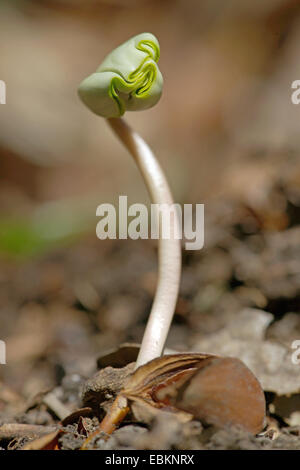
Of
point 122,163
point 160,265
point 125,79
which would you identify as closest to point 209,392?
point 160,265

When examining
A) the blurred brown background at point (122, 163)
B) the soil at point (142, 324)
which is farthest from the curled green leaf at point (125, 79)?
the blurred brown background at point (122, 163)

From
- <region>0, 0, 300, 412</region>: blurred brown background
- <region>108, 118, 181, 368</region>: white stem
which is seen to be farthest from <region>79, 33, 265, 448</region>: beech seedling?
<region>0, 0, 300, 412</region>: blurred brown background

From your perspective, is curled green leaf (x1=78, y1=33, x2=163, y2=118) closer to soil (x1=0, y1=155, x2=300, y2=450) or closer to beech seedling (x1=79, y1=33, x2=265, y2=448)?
beech seedling (x1=79, y1=33, x2=265, y2=448)

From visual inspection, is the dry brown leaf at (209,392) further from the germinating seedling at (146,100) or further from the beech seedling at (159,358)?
the germinating seedling at (146,100)

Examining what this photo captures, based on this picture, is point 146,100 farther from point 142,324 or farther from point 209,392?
point 142,324

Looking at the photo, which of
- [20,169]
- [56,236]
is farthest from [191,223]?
[20,169]

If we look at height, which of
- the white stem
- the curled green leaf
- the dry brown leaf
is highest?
the curled green leaf

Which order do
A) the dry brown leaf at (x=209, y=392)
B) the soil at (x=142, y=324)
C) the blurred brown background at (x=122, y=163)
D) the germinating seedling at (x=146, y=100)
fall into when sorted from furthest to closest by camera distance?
the blurred brown background at (x=122, y=163)
the germinating seedling at (x=146, y=100)
the soil at (x=142, y=324)
the dry brown leaf at (x=209, y=392)
